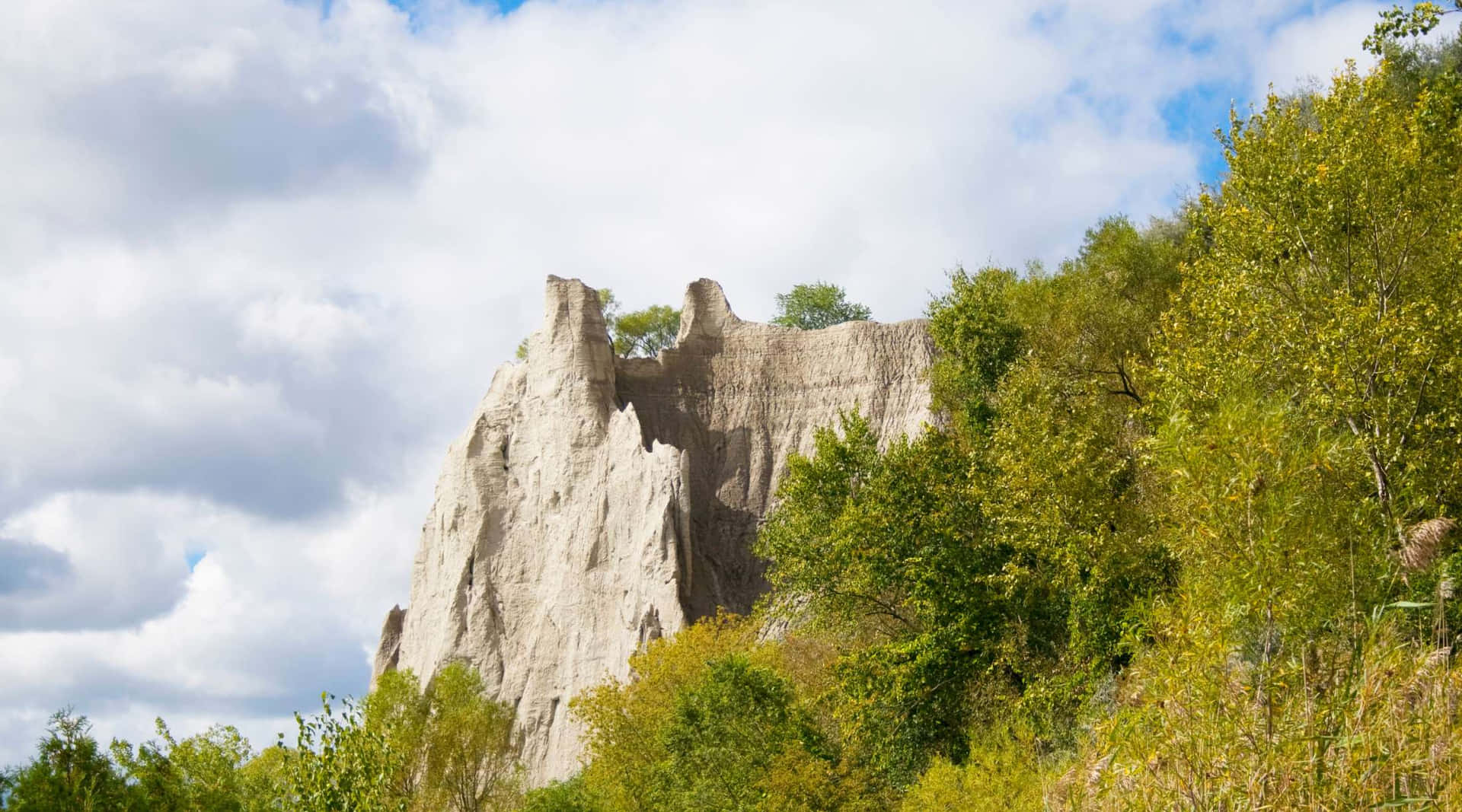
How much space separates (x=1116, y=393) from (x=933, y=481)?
17.0ft

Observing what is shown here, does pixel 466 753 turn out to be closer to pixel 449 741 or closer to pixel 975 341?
pixel 449 741

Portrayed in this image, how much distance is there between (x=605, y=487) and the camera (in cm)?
5153

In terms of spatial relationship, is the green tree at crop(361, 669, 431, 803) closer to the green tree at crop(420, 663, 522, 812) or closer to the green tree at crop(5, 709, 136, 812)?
the green tree at crop(420, 663, 522, 812)

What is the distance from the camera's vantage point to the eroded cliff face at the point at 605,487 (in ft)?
159

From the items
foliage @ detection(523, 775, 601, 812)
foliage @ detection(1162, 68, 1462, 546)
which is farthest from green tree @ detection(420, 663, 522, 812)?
foliage @ detection(1162, 68, 1462, 546)

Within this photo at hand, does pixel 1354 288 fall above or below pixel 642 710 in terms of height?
above

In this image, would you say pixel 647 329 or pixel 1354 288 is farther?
pixel 647 329

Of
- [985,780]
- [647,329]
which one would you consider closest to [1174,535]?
[985,780]

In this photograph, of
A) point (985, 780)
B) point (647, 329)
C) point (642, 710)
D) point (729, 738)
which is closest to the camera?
point (985, 780)

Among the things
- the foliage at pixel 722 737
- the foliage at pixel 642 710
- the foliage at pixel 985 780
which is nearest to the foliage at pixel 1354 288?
the foliage at pixel 985 780

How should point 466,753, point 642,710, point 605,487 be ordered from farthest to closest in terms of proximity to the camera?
point 605,487, point 466,753, point 642,710

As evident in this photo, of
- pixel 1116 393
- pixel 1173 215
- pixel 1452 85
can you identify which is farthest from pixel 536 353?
pixel 1452 85

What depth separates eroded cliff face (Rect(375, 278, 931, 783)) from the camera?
48594 mm

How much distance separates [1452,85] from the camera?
2484cm
